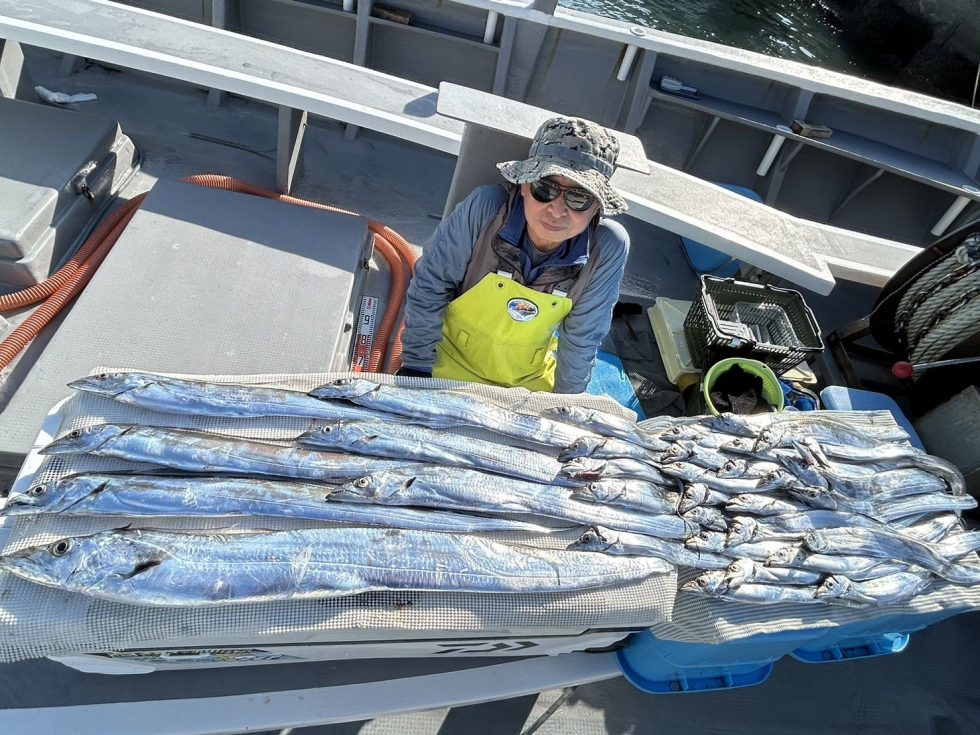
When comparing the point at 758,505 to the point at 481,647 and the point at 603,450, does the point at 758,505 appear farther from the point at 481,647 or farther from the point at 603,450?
the point at 481,647

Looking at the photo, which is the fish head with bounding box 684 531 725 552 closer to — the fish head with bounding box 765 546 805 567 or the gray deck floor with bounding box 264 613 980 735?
the fish head with bounding box 765 546 805 567

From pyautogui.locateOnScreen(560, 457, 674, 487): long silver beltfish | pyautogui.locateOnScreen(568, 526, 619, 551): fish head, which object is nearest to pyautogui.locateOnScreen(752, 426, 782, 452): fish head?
pyautogui.locateOnScreen(560, 457, 674, 487): long silver beltfish

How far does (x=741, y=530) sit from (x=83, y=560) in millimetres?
2022

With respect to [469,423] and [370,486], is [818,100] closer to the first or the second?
[469,423]

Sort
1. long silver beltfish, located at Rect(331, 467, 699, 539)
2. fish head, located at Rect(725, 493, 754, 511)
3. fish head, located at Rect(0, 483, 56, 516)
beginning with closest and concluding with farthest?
fish head, located at Rect(0, 483, 56, 516), long silver beltfish, located at Rect(331, 467, 699, 539), fish head, located at Rect(725, 493, 754, 511)

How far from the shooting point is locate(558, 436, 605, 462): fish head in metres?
1.98

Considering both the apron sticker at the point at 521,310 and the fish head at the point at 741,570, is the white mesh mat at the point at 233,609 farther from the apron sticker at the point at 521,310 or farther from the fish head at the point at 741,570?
the apron sticker at the point at 521,310

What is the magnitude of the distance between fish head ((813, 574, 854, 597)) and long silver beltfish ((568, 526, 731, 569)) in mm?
353

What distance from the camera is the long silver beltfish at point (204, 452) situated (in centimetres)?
161

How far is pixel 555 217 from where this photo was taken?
84.8 inches

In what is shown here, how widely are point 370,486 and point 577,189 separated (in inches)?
52.5

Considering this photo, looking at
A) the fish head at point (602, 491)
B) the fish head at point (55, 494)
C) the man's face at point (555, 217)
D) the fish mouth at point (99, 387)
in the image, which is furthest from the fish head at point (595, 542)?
the fish mouth at point (99, 387)

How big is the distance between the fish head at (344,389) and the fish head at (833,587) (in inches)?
68.1

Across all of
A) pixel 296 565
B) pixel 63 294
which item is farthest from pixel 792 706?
pixel 63 294
